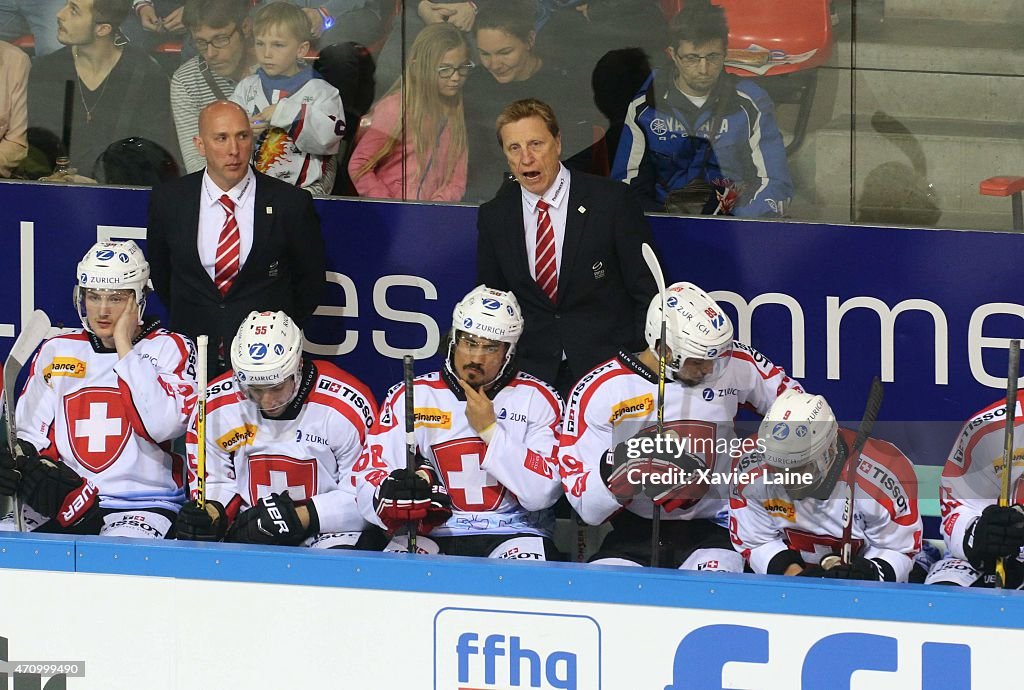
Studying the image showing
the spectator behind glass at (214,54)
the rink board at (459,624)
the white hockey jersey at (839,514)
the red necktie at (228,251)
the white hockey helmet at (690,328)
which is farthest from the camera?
the spectator behind glass at (214,54)

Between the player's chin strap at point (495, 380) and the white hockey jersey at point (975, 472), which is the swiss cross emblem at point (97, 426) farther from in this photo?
the white hockey jersey at point (975, 472)

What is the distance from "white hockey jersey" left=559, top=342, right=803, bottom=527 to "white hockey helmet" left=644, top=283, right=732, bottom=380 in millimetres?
138

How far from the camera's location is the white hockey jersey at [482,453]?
4.80 meters

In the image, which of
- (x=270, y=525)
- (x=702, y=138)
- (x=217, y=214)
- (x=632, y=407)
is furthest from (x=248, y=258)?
(x=702, y=138)

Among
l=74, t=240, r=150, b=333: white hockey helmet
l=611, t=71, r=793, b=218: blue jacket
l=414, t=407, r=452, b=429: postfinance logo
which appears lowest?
l=414, t=407, r=452, b=429: postfinance logo

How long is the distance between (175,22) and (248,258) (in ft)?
3.24

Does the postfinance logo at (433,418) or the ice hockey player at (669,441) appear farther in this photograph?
the postfinance logo at (433,418)

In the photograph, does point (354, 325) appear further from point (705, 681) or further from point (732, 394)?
point (705, 681)

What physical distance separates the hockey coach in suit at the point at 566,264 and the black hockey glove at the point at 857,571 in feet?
4.29

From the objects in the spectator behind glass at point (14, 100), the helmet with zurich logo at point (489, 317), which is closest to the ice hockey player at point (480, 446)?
the helmet with zurich logo at point (489, 317)

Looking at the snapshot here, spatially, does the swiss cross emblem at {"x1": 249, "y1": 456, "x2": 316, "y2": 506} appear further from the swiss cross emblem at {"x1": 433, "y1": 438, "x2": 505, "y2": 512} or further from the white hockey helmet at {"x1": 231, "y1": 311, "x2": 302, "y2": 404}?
the swiss cross emblem at {"x1": 433, "y1": 438, "x2": 505, "y2": 512}

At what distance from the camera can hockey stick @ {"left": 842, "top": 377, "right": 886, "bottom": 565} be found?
4359mm

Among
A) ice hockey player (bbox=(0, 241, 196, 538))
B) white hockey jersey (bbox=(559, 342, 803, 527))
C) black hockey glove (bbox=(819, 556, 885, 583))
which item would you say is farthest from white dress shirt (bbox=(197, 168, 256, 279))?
black hockey glove (bbox=(819, 556, 885, 583))

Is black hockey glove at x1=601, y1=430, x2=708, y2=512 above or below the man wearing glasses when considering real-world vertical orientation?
below
